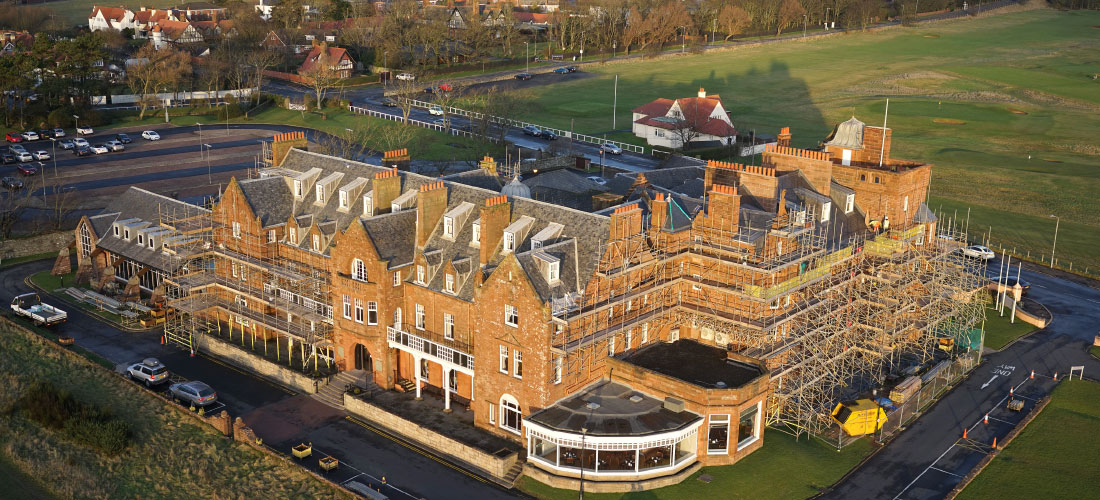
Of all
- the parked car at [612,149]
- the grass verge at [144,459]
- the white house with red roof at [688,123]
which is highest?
the white house with red roof at [688,123]

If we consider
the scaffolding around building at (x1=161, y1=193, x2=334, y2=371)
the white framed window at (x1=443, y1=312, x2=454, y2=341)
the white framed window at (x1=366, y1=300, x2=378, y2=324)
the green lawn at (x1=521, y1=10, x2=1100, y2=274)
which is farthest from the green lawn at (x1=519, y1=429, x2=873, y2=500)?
the green lawn at (x1=521, y1=10, x2=1100, y2=274)

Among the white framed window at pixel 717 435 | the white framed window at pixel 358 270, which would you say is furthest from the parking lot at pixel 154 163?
the white framed window at pixel 717 435

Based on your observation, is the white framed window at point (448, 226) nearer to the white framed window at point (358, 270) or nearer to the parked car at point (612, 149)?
the white framed window at point (358, 270)

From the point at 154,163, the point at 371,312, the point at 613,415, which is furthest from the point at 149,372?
the point at 154,163

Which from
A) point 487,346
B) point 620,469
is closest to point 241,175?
point 487,346

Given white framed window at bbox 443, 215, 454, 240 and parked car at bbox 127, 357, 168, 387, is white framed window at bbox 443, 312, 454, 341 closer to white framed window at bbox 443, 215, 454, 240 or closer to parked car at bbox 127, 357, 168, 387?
white framed window at bbox 443, 215, 454, 240

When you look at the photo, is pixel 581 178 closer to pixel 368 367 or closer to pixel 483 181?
pixel 483 181
